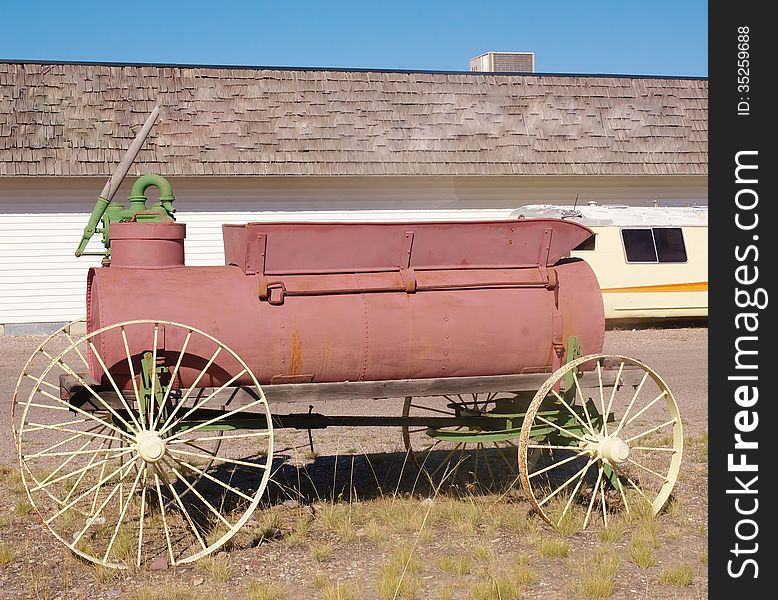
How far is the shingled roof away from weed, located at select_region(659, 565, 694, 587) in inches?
504

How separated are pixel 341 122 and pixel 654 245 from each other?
225 inches

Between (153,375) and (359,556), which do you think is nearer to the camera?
(153,375)

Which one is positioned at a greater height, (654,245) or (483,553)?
(654,245)

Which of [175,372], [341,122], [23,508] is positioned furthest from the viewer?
[341,122]

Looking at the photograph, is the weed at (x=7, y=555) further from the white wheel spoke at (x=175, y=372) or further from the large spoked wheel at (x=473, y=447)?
the large spoked wheel at (x=473, y=447)

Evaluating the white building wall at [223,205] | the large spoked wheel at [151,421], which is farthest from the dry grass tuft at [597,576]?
the white building wall at [223,205]

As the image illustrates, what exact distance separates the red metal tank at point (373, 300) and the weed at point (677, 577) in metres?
1.56

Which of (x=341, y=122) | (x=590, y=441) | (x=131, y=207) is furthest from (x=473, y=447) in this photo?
(x=341, y=122)

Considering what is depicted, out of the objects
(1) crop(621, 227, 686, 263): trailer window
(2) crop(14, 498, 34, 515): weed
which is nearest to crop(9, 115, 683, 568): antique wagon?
(2) crop(14, 498, 34, 515): weed

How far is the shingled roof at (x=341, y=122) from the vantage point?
17.3 meters

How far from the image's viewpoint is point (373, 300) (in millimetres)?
6398

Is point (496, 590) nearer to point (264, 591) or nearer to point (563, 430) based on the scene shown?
point (264, 591)
